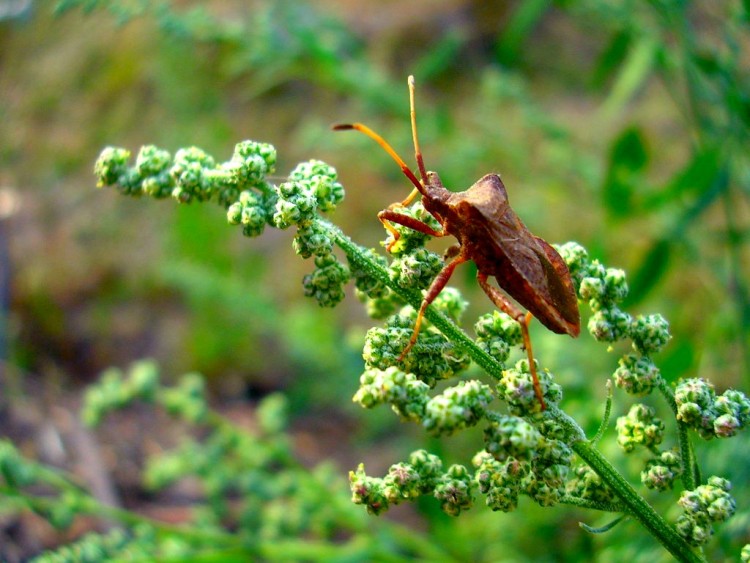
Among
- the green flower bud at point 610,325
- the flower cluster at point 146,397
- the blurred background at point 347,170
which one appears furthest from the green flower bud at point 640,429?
the flower cluster at point 146,397

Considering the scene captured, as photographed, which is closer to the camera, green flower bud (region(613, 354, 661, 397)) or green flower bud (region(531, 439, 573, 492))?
green flower bud (region(531, 439, 573, 492))

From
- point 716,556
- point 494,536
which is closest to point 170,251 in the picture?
point 494,536

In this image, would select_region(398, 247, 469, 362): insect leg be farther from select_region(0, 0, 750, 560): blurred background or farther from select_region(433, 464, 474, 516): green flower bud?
select_region(0, 0, 750, 560): blurred background

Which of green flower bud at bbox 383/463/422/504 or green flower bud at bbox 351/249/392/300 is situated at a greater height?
green flower bud at bbox 351/249/392/300

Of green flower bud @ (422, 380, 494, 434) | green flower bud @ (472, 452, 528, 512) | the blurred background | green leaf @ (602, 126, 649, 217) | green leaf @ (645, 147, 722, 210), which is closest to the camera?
green flower bud @ (422, 380, 494, 434)

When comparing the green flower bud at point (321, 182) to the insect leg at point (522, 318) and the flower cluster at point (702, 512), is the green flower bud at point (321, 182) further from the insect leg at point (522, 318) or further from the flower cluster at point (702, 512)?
the flower cluster at point (702, 512)

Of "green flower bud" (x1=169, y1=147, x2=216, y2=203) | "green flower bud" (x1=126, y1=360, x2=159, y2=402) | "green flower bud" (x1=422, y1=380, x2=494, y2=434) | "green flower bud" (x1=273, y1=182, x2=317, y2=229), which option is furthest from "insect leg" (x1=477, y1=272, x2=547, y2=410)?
"green flower bud" (x1=126, y1=360, x2=159, y2=402)

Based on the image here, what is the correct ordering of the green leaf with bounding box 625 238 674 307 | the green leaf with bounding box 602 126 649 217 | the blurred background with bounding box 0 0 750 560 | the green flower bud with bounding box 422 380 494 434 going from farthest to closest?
the blurred background with bounding box 0 0 750 560
the green leaf with bounding box 602 126 649 217
the green leaf with bounding box 625 238 674 307
the green flower bud with bounding box 422 380 494 434
